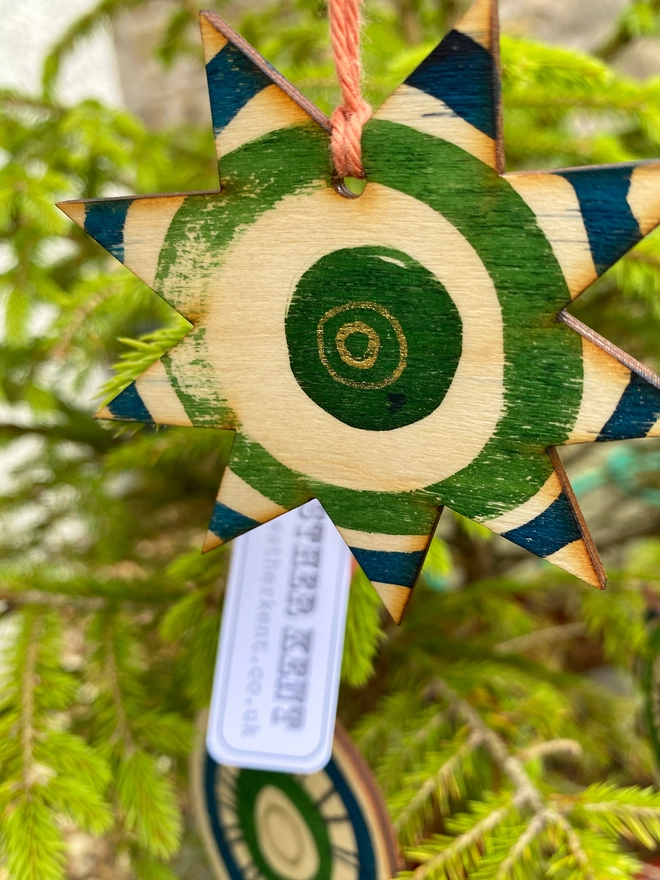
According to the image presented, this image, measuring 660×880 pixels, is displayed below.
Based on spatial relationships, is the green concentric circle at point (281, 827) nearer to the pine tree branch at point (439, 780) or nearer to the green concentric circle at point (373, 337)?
the pine tree branch at point (439, 780)

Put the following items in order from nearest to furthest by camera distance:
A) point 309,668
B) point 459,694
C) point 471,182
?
1. point 471,182
2. point 309,668
3. point 459,694

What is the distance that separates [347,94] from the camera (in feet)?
0.87

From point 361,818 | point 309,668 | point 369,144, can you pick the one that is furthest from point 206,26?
point 361,818

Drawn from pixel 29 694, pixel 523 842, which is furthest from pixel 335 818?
pixel 29 694

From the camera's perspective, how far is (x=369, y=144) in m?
0.27

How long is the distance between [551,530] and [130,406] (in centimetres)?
22

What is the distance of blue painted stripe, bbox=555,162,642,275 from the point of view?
237 millimetres

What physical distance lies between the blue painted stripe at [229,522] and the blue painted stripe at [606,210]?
0.68 ft

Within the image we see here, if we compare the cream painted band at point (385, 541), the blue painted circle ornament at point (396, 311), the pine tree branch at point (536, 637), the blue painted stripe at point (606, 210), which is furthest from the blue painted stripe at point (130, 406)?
the pine tree branch at point (536, 637)

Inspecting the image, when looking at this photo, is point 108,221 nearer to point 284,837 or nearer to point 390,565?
point 390,565

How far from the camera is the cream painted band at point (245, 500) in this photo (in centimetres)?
33

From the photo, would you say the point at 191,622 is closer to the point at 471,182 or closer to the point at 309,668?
the point at 309,668

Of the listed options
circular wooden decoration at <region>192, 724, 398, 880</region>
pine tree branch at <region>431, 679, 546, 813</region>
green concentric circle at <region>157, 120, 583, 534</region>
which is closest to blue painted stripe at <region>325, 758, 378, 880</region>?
circular wooden decoration at <region>192, 724, 398, 880</region>

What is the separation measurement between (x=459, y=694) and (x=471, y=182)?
16.7 inches
